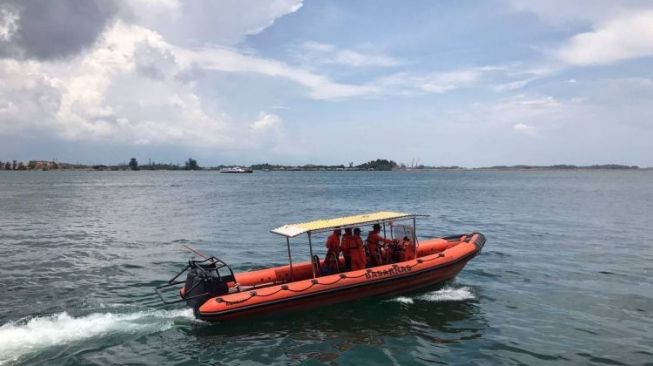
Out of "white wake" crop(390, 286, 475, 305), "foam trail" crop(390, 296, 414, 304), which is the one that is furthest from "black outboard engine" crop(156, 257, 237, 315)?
"white wake" crop(390, 286, 475, 305)

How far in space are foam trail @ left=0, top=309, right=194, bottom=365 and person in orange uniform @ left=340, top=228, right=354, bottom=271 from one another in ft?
13.9

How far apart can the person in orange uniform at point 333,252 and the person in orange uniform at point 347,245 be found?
0.14 metres

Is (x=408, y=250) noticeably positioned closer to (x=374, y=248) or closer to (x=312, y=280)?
(x=374, y=248)

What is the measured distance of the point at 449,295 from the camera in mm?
13672

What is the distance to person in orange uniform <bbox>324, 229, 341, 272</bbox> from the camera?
13156 mm

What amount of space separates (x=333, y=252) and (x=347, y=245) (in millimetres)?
446

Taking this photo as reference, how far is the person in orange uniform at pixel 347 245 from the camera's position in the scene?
13086mm

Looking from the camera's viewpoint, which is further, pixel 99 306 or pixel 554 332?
pixel 99 306

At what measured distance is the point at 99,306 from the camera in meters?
12.6

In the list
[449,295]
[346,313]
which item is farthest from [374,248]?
[449,295]

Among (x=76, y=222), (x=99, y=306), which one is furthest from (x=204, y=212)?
(x=99, y=306)

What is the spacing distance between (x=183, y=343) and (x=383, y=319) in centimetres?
470

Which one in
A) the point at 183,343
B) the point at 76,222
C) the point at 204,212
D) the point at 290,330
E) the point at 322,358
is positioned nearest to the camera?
the point at 322,358

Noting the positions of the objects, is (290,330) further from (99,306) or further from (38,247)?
(38,247)
